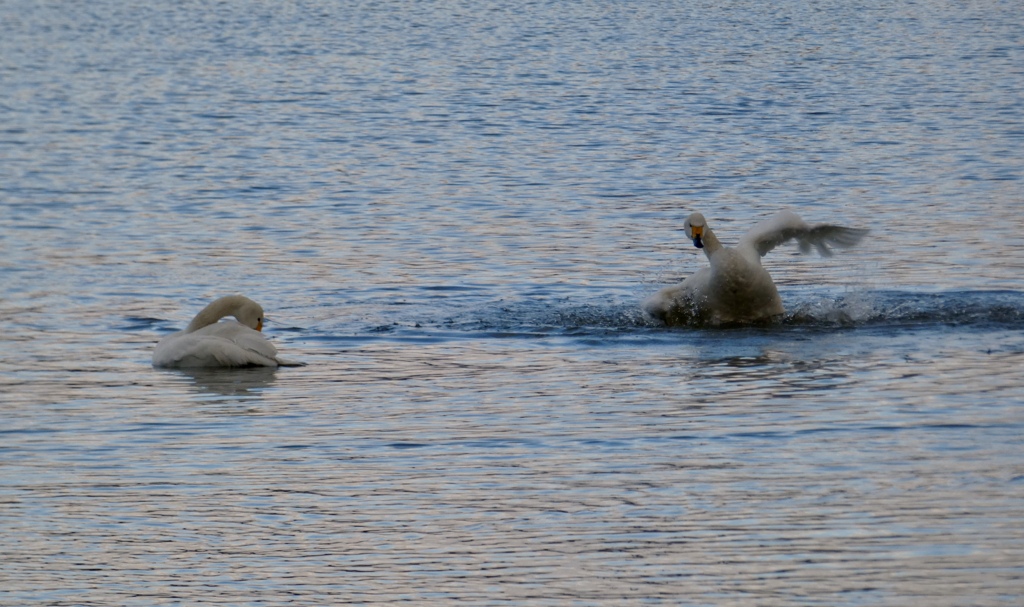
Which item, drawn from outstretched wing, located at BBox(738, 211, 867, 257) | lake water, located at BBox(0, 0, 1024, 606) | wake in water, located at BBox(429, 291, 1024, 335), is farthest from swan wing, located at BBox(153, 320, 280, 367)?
outstretched wing, located at BBox(738, 211, 867, 257)

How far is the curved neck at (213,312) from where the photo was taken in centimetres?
1305

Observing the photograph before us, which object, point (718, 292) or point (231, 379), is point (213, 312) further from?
point (718, 292)

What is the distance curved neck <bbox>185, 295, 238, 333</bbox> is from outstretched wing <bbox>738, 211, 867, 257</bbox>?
3799 millimetres

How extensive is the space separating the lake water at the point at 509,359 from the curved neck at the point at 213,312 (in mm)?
469

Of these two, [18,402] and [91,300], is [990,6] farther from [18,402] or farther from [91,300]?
[18,402]

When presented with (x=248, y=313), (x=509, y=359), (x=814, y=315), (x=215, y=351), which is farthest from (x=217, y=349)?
(x=814, y=315)

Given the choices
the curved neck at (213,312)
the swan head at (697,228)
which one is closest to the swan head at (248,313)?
the curved neck at (213,312)

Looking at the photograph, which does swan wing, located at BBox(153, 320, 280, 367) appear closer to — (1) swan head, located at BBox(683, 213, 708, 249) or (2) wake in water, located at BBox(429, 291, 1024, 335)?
(2) wake in water, located at BBox(429, 291, 1024, 335)

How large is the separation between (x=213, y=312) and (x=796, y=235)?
4628 mm

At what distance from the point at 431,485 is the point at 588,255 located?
26.1 ft

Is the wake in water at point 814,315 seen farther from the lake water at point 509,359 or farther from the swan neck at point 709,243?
the swan neck at point 709,243

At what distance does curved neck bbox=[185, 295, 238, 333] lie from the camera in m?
13.0

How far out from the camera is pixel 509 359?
12.5 metres

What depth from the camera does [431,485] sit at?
9.16 meters
